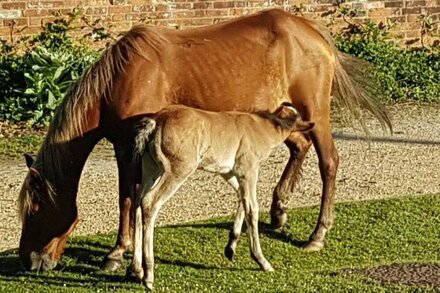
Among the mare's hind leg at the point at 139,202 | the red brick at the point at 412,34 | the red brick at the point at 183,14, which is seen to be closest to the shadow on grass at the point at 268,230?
the mare's hind leg at the point at 139,202

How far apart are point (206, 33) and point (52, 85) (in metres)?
5.11

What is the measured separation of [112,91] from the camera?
8406 millimetres

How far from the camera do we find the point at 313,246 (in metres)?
9.20

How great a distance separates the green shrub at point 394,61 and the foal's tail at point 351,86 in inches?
216

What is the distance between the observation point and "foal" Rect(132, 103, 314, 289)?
7.78m

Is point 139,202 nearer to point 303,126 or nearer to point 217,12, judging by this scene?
point 303,126

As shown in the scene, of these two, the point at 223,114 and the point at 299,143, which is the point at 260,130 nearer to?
the point at 223,114

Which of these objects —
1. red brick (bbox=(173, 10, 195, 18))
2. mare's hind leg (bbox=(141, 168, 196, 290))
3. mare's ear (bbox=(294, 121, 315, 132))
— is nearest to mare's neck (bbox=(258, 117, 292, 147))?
mare's ear (bbox=(294, 121, 315, 132))

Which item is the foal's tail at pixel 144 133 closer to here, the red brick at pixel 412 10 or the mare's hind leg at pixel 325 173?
the mare's hind leg at pixel 325 173

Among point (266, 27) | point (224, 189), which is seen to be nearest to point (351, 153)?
point (224, 189)

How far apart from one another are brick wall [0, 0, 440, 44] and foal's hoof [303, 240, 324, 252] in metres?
6.58

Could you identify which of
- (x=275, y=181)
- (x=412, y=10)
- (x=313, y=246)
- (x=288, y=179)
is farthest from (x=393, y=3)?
(x=313, y=246)

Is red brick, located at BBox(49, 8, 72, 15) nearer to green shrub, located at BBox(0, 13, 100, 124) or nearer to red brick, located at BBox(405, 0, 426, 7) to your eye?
green shrub, located at BBox(0, 13, 100, 124)

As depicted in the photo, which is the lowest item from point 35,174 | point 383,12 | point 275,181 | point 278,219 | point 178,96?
point 275,181
